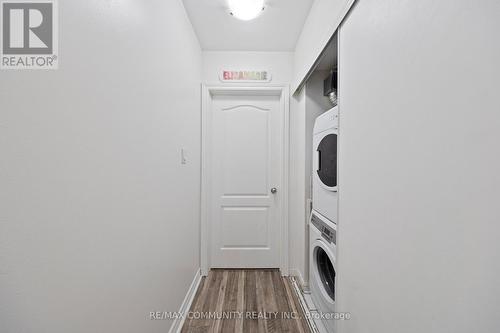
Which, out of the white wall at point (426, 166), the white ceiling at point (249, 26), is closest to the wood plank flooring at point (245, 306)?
→ the white wall at point (426, 166)

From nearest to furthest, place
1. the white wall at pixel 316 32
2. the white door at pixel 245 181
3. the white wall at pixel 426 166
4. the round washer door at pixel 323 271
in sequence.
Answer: the white wall at pixel 426 166, the white wall at pixel 316 32, the round washer door at pixel 323 271, the white door at pixel 245 181

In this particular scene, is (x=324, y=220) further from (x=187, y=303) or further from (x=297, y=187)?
(x=187, y=303)

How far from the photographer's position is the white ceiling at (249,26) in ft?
5.66

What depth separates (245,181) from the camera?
2.51 m

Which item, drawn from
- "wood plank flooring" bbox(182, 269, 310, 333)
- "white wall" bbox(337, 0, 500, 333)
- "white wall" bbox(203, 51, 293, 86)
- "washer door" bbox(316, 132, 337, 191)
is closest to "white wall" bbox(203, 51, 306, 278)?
"white wall" bbox(203, 51, 293, 86)

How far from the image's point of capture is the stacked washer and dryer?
4.54 feet

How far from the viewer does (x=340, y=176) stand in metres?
1.18

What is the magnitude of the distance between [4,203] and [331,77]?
6.75 ft

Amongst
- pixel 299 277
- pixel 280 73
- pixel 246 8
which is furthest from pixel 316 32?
pixel 299 277

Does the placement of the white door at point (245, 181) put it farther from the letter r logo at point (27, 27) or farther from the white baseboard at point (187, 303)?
the letter r logo at point (27, 27)

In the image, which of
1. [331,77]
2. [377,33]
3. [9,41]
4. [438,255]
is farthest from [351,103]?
[9,41]

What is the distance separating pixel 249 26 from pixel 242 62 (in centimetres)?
46

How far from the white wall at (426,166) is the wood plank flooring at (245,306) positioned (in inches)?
33.3
